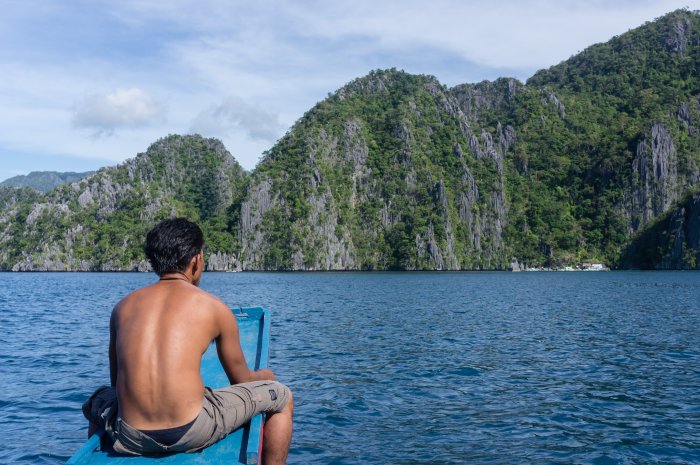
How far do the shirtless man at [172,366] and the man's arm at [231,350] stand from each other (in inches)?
0.4

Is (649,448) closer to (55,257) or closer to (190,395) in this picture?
(190,395)

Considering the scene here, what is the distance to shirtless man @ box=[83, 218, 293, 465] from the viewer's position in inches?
219

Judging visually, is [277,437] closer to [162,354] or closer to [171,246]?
[162,354]

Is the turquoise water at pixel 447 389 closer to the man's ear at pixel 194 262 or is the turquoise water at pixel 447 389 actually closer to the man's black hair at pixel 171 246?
the man's ear at pixel 194 262

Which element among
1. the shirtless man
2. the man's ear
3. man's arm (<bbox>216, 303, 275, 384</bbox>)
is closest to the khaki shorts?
the shirtless man

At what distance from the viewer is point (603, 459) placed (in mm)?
10750

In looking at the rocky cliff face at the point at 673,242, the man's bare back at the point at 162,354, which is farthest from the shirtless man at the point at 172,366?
the rocky cliff face at the point at 673,242

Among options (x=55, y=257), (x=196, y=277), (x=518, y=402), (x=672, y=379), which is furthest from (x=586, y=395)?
(x=55, y=257)

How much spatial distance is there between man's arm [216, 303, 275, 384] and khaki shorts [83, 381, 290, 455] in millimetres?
133

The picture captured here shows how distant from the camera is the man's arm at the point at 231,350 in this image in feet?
19.7

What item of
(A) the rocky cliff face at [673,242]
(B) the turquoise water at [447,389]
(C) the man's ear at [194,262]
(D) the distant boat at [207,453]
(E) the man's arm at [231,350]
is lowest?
(B) the turquoise water at [447,389]

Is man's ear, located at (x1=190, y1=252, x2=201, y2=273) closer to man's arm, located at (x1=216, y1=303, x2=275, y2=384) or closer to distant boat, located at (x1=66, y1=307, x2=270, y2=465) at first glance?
man's arm, located at (x1=216, y1=303, x2=275, y2=384)

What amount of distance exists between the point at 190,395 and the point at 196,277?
138cm

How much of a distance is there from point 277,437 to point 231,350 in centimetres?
107
